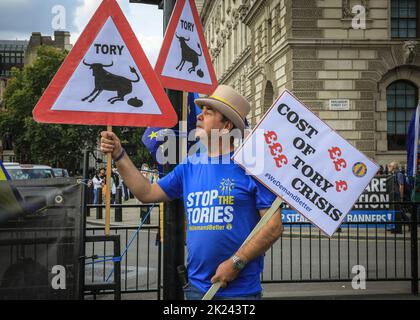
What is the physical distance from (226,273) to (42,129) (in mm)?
51961

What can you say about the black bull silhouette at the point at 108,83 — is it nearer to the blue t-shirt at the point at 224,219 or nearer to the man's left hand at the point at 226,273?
the blue t-shirt at the point at 224,219

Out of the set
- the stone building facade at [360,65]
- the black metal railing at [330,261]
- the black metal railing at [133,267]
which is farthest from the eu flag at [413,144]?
the stone building facade at [360,65]

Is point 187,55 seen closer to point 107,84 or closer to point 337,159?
point 107,84

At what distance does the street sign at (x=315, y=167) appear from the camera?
3273 mm

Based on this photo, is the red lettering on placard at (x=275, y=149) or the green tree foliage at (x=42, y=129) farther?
the green tree foliage at (x=42, y=129)

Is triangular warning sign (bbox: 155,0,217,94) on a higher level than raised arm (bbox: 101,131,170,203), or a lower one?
higher

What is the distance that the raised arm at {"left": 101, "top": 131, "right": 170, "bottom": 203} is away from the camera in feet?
11.1

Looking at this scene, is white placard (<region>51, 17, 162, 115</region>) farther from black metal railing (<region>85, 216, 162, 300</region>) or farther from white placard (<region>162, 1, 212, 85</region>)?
black metal railing (<region>85, 216, 162, 300</region>)

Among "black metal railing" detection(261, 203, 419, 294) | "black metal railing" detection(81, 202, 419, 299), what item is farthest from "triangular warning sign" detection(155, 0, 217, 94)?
"black metal railing" detection(261, 203, 419, 294)

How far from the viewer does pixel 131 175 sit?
11.6 ft
